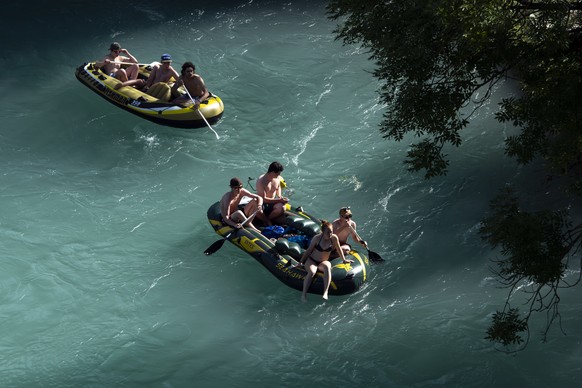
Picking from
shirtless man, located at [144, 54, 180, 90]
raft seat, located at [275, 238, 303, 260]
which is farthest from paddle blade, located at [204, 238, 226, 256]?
shirtless man, located at [144, 54, 180, 90]

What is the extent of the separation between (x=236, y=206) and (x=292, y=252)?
56.6 inches

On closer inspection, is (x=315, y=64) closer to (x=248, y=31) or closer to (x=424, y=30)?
(x=248, y=31)

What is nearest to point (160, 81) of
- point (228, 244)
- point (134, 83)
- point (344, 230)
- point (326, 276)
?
point (134, 83)

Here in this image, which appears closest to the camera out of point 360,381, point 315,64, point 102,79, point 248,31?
point 360,381

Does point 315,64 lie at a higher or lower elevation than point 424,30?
lower

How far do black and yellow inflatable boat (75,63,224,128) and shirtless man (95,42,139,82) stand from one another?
0.61 feet

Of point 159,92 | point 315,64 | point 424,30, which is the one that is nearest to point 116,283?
point 159,92

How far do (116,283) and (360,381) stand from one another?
4.35 m

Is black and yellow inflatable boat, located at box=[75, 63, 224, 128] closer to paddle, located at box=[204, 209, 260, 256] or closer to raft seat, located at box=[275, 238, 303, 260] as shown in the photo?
paddle, located at box=[204, 209, 260, 256]

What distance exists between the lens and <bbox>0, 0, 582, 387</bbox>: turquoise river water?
41.0 ft

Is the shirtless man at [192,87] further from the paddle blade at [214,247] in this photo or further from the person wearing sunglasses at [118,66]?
the paddle blade at [214,247]

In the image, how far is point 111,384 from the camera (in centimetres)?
1221

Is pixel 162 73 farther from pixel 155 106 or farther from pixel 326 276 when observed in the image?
pixel 326 276

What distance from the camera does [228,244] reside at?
1485 centimetres
